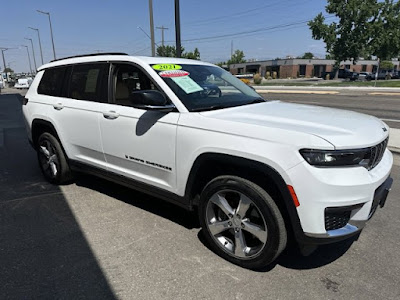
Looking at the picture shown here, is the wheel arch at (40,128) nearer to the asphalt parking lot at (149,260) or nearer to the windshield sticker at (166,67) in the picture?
the asphalt parking lot at (149,260)

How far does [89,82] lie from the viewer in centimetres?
408

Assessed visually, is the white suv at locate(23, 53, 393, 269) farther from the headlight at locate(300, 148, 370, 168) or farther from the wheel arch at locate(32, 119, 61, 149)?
the wheel arch at locate(32, 119, 61, 149)

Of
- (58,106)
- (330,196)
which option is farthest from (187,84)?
(58,106)

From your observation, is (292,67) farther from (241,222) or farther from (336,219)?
(336,219)

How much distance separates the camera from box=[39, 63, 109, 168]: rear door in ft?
12.8

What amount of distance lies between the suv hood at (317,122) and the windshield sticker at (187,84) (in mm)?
418

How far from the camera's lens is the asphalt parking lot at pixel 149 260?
8.49ft

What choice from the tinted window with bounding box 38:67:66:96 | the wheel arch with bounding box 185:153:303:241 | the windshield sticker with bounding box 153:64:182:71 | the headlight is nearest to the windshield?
the windshield sticker with bounding box 153:64:182:71

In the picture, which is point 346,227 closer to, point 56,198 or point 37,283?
point 37,283

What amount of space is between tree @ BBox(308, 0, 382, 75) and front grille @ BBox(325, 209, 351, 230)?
5100cm

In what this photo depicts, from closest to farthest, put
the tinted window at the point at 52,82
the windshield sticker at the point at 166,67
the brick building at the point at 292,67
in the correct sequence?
the windshield sticker at the point at 166,67 < the tinted window at the point at 52,82 < the brick building at the point at 292,67

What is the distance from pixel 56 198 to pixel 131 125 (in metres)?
1.78

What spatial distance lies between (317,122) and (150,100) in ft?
4.75

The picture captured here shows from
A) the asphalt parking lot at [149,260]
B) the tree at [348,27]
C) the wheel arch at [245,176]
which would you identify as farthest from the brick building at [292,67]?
the wheel arch at [245,176]
